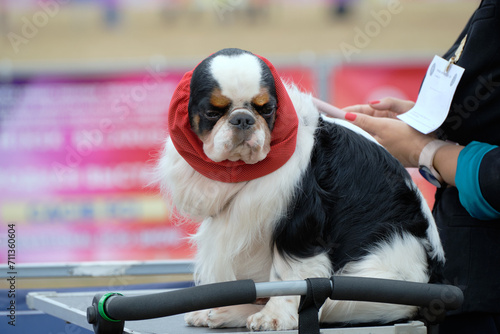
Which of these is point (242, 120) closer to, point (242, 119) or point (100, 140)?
point (242, 119)

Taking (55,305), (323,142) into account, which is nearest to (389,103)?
(323,142)

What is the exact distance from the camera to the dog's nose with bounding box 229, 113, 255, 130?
170 centimetres

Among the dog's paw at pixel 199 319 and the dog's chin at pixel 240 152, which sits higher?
the dog's chin at pixel 240 152

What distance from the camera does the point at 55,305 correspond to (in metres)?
2.00

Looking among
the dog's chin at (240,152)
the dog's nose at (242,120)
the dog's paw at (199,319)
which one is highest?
the dog's nose at (242,120)

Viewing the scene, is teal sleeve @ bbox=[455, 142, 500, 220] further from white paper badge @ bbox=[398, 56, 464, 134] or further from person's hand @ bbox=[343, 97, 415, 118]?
person's hand @ bbox=[343, 97, 415, 118]

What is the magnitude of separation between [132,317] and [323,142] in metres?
0.82

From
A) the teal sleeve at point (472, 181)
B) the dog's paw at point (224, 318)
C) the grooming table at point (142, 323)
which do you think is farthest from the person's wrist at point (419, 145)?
the dog's paw at point (224, 318)

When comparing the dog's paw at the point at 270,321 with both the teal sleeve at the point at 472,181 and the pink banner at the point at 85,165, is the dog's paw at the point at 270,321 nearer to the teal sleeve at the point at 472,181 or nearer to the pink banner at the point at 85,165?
the teal sleeve at the point at 472,181

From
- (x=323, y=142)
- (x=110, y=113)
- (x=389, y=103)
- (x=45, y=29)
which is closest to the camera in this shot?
(x=323, y=142)

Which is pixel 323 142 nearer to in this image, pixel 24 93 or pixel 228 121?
pixel 228 121

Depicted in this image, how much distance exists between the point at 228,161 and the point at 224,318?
45 centimetres

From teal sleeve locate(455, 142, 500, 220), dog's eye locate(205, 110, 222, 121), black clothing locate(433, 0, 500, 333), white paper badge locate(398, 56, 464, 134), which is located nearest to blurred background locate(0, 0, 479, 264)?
white paper badge locate(398, 56, 464, 134)

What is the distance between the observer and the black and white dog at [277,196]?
5.75 ft
